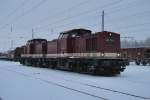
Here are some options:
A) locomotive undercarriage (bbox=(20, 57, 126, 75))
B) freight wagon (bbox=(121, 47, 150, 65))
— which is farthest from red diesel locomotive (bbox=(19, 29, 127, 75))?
freight wagon (bbox=(121, 47, 150, 65))

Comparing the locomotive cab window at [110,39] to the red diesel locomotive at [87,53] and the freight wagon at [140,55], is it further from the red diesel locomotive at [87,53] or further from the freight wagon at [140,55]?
the freight wagon at [140,55]

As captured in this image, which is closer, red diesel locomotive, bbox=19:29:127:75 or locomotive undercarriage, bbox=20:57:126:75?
locomotive undercarriage, bbox=20:57:126:75

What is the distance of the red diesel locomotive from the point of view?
1767 cm

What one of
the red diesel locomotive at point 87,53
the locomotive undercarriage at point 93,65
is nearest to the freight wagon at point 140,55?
the red diesel locomotive at point 87,53

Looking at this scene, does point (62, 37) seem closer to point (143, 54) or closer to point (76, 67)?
point (76, 67)

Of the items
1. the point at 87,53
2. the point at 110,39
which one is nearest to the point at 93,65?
the point at 87,53

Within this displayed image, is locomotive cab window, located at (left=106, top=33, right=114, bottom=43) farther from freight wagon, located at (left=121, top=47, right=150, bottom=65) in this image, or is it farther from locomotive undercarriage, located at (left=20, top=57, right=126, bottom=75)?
freight wagon, located at (left=121, top=47, right=150, bottom=65)

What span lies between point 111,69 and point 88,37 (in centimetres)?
301

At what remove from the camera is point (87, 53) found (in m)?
19.3

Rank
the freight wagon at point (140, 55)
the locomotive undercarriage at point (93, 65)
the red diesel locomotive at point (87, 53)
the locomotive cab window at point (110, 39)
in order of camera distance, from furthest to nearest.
Result: the freight wagon at point (140, 55)
the locomotive cab window at point (110, 39)
the red diesel locomotive at point (87, 53)
the locomotive undercarriage at point (93, 65)

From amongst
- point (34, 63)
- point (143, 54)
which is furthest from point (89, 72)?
point (143, 54)

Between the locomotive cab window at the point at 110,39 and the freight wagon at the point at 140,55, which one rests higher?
the locomotive cab window at the point at 110,39

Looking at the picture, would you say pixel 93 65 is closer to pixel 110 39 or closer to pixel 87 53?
pixel 87 53

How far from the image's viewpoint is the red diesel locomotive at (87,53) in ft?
58.0
